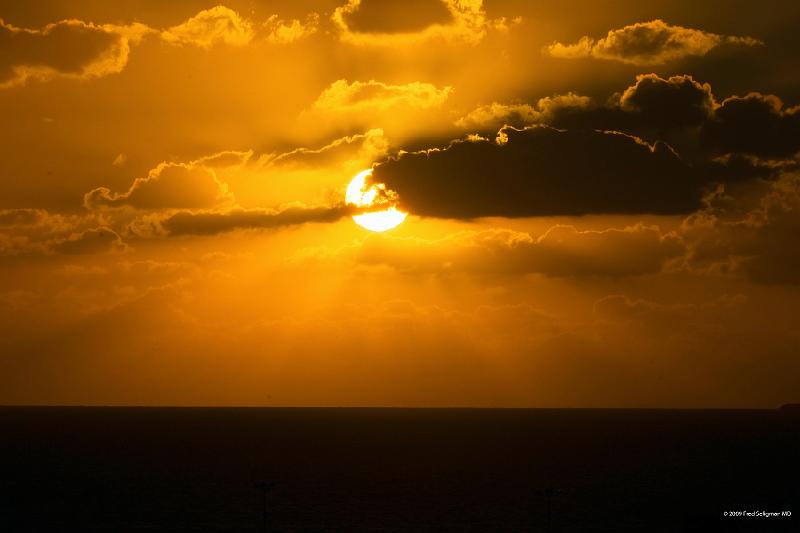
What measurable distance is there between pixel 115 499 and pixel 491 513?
55.1 m

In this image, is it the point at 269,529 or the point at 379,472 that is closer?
the point at 269,529

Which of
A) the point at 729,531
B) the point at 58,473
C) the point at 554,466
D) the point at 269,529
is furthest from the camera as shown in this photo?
the point at 554,466

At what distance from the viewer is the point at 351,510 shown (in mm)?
127312

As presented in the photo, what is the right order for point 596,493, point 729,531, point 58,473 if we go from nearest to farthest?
point 729,531 < point 596,493 < point 58,473

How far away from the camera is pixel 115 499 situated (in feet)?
457

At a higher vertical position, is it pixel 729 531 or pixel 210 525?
pixel 210 525

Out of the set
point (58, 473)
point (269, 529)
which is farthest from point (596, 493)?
point (58, 473)

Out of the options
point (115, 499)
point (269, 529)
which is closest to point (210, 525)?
point (269, 529)

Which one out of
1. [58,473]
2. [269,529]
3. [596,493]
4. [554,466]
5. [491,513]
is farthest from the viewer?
[554,466]

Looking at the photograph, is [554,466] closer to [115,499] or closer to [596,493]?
[596,493]

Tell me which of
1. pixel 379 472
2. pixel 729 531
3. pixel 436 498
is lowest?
pixel 729 531

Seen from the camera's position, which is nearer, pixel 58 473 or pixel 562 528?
pixel 562 528

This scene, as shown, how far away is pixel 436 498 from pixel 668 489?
4099cm

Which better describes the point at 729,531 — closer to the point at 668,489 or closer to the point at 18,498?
the point at 668,489
